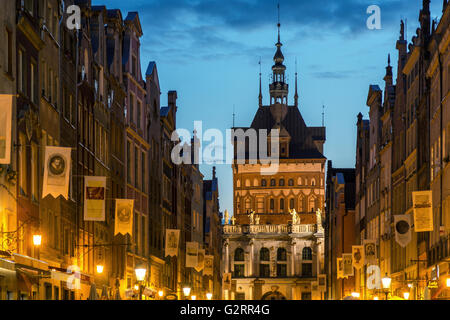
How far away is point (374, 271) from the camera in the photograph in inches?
3300

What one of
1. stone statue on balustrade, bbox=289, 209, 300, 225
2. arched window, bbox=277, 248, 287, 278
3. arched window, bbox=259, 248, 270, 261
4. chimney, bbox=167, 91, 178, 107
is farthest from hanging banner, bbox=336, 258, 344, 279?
arched window, bbox=259, 248, 270, 261

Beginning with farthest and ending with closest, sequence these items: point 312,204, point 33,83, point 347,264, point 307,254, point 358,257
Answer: point 312,204 < point 307,254 < point 347,264 < point 358,257 < point 33,83

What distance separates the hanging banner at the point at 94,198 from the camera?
4134 centimetres

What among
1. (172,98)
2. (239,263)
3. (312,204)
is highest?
(312,204)

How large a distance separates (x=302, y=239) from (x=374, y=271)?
295 ft

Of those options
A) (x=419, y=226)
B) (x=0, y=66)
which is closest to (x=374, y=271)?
(x=419, y=226)

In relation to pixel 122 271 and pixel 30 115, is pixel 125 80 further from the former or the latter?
pixel 30 115

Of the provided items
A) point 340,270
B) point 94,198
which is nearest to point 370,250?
point 340,270

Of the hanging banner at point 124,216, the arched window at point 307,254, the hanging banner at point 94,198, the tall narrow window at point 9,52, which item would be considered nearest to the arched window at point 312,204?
the arched window at point 307,254

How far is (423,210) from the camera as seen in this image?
44.3 m

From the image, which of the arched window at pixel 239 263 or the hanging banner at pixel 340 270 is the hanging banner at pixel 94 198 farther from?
the arched window at pixel 239 263

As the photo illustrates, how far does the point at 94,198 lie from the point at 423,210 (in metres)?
14.4

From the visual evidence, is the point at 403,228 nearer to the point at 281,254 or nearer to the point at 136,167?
the point at 136,167
